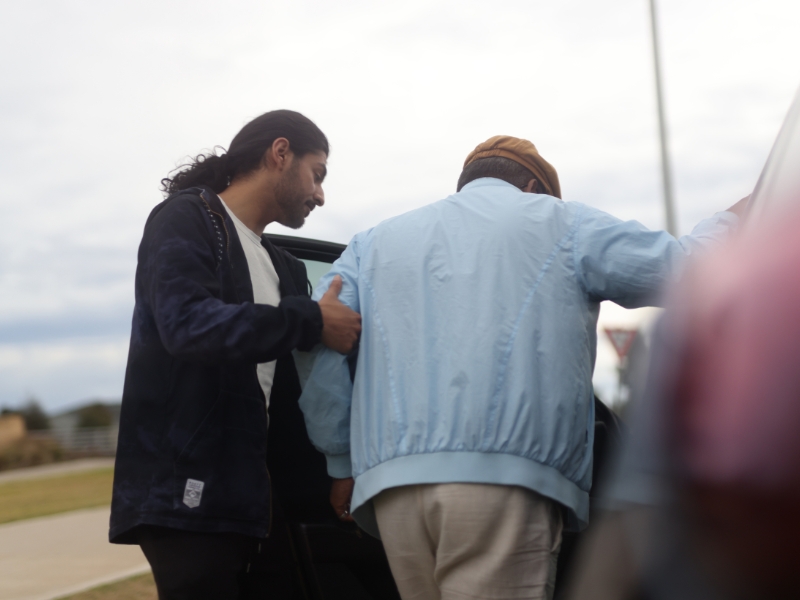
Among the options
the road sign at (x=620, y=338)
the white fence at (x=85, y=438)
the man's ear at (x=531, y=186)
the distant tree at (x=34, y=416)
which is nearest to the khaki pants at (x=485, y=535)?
the man's ear at (x=531, y=186)

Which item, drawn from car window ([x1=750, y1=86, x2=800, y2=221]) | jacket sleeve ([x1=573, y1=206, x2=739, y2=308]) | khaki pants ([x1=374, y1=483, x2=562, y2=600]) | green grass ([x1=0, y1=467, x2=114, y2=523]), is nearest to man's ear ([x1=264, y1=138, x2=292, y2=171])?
jacket sleeve ([x1=573, y1=206, x2=739, y2=308])

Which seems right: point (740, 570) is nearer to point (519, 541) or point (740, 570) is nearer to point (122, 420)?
point (519, 541)

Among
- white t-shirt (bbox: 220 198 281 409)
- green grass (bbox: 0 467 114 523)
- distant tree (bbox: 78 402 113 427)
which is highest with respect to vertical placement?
white t-shirt (bbox: 220 198 281 409)

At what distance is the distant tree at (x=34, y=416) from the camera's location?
30188 millimetres

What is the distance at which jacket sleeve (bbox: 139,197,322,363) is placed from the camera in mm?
2162

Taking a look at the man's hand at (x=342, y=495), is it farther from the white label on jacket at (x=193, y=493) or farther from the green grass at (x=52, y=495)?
the green grass at (x=52, y=495)

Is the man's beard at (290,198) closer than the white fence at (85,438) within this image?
Yes

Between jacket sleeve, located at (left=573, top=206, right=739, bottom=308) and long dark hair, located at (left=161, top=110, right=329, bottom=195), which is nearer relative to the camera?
jacket sleeve, located at (left=573, top=206, right=739, bottom=308)

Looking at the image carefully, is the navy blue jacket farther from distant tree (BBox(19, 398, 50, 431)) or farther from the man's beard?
distant tree (BBox(19, 398, 50, 431))

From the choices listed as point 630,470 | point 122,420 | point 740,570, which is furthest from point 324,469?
point 740,570

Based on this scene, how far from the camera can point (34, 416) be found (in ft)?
101

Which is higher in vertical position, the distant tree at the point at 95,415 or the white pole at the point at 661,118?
the white pole at the point at 661,118

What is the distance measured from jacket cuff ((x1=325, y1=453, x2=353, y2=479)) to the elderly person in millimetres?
59

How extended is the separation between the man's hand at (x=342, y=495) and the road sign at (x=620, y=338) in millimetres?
11057
